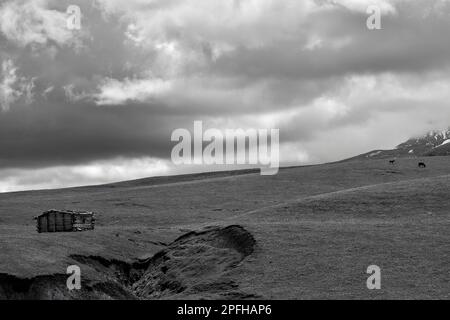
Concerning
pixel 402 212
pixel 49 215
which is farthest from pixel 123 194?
pixel 402 212

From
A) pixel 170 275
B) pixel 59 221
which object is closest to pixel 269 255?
pixel 170 275

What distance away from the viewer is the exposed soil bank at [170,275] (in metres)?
37.3

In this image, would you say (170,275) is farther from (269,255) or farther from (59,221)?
(59,221)

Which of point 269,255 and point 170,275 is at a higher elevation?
A: point 269,255

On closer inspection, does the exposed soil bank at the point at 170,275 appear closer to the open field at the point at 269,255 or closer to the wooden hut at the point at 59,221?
the open field at the point at 269,255

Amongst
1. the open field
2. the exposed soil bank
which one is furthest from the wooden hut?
the exposed soil bank

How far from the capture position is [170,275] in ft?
149

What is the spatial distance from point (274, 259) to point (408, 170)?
325ft

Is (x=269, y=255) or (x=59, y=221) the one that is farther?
(x=59, y=221)

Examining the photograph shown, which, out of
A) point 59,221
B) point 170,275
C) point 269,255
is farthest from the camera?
point 59,221

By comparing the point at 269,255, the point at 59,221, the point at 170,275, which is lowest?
the point at 170,275
